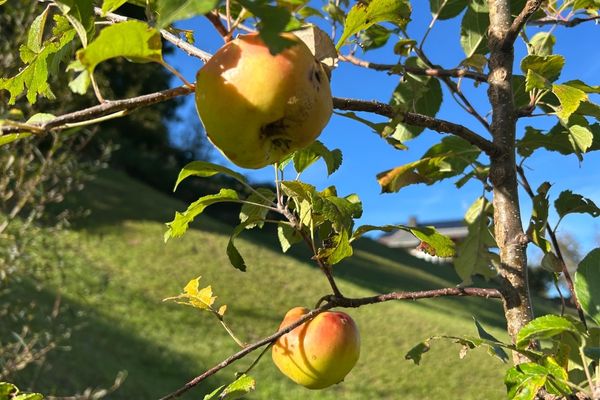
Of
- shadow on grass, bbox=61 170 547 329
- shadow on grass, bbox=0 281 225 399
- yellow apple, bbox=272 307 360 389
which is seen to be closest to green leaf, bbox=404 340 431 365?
yellow apple, bbox=272 307 360 389

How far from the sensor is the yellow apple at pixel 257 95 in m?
0.47

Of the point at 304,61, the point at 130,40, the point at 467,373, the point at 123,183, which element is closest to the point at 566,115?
the point at 304,61

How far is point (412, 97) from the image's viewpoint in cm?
104

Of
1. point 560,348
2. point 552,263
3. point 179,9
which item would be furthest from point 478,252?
point 179,9

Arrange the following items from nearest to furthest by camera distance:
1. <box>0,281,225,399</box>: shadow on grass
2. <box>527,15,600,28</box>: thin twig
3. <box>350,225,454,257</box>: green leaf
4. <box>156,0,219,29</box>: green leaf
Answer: <box>156,0,219,29</box>: green leaf
<box>350,225,454,257</box>: green leaf
<box>527,15,600,28</box>: thin twig
<box>0,281,225,399</box>: shadow on grass

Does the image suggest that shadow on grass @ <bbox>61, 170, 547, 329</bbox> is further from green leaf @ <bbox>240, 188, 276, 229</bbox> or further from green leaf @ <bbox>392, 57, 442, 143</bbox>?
green leaf @ <bbox>240, 188, 276, 229</bbox>

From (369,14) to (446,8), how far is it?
0.64 metres

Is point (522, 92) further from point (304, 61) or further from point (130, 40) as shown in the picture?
point (130, 40)

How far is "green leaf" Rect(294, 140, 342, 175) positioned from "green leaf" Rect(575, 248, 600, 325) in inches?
13.4

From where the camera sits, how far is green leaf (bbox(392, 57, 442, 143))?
3.29 ft

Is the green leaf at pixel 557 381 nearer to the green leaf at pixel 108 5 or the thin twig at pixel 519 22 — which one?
the thin twig at pixel 519 22

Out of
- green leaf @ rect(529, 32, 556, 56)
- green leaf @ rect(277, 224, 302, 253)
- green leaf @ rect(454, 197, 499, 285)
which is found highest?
green leaf @ rect(529, 32, 556, 56)

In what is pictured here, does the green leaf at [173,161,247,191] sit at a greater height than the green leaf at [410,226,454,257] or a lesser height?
greater

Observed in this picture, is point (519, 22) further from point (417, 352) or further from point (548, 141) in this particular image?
point (417, 352)
